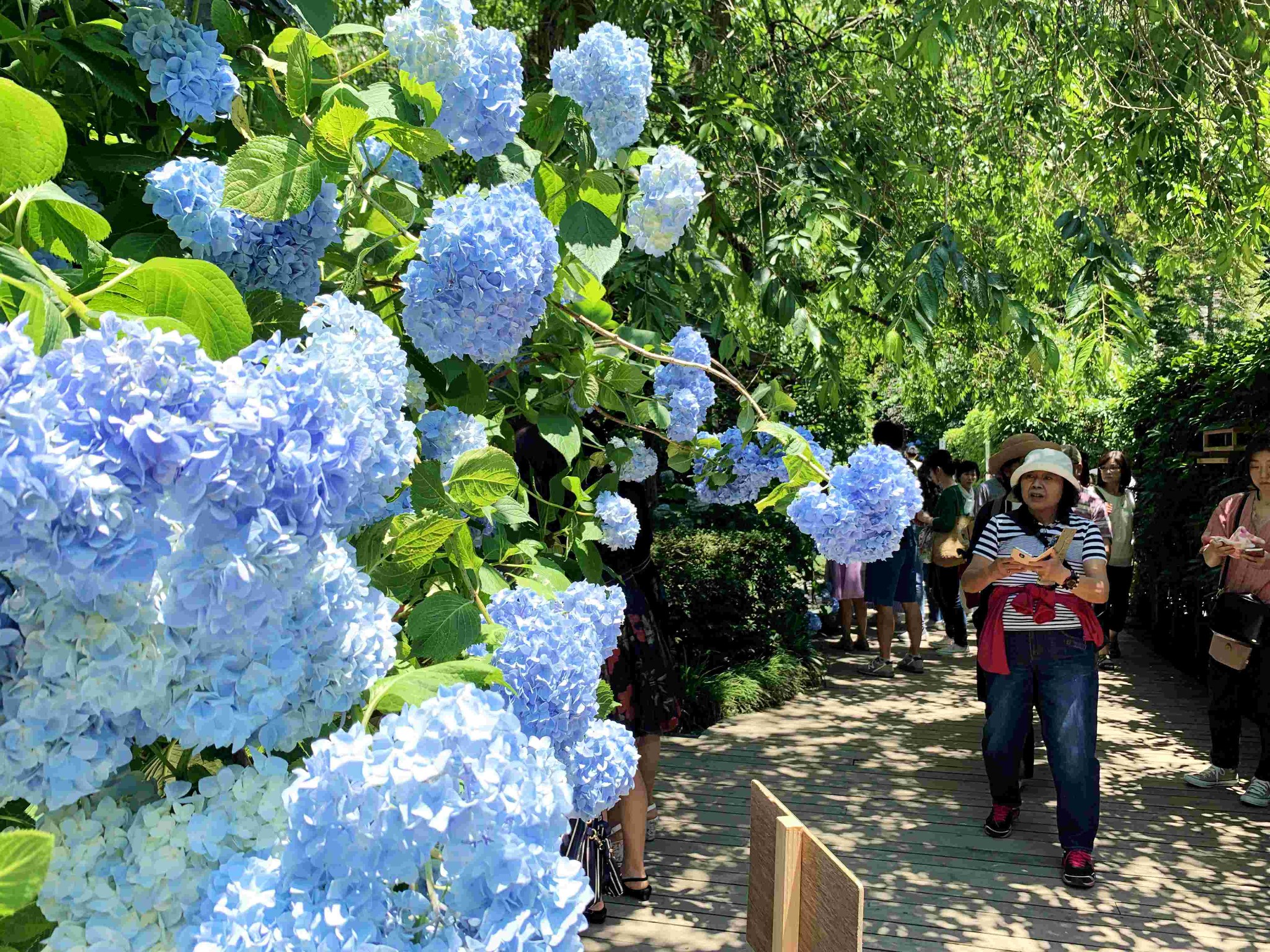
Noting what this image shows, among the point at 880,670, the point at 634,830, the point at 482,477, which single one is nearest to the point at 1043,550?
the point at 634,830

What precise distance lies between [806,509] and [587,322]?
69 cm

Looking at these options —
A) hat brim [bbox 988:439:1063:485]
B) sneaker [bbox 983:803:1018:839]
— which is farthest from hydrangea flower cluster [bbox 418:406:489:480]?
sneaker [bbox 983:803:1018:839]

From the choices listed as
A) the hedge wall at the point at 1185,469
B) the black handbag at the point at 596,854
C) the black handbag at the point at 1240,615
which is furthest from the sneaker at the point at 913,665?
the black handbag at the point at 596,854

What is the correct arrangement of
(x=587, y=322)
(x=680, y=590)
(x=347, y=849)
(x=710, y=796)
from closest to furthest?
(x=347, y=849) < (x=587, y=322) < (x=710, y=796) < (x=680, y=590)

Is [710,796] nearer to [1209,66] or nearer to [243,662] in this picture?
[1209,66]

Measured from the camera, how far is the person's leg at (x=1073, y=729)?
464 cm

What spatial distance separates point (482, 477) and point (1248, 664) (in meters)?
5.69

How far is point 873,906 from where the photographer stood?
4.54 m

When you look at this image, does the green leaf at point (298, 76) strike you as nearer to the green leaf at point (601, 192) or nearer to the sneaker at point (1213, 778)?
the green leaf at point (601, 192)

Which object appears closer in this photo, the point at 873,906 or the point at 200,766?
the point at 200,766

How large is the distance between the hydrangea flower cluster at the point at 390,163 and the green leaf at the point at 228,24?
0.19 meters

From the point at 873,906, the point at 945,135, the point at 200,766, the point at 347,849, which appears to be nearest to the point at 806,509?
the point at 200,766

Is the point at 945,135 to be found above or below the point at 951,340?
above

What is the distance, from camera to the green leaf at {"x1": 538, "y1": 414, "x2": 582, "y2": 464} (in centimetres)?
185
